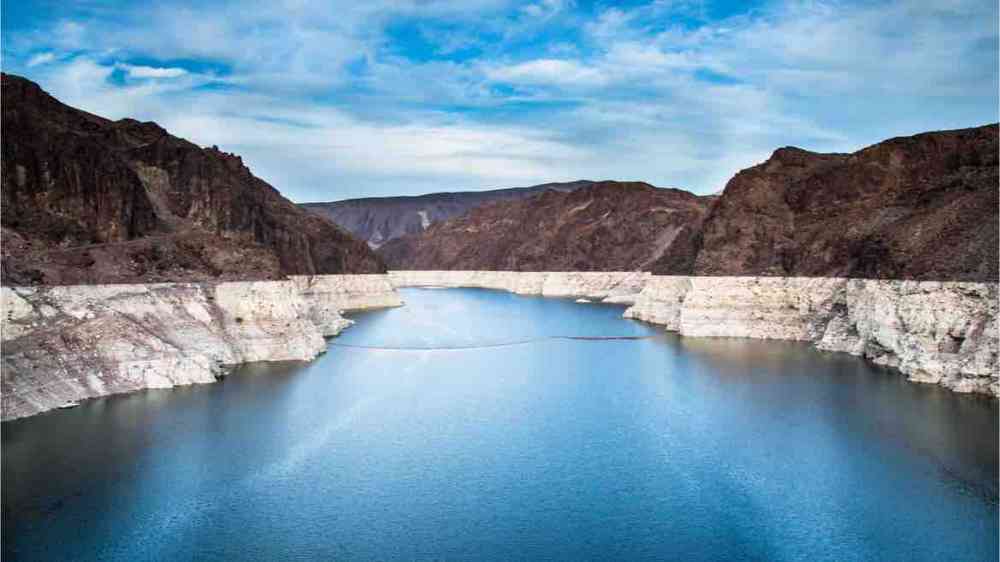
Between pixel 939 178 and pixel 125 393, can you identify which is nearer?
pixel 125 393

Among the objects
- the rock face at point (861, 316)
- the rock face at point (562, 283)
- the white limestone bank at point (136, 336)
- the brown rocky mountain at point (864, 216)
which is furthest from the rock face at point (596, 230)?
the white limestone bank at point (136, 336)

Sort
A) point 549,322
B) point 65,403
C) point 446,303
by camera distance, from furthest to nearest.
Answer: point 446,303 → point 549,322 → point 65,403

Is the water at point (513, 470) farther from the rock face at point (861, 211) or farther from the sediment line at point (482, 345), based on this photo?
the sediment line at point (482, 345)

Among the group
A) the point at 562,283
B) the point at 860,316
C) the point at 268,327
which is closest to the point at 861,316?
the point at 860,316

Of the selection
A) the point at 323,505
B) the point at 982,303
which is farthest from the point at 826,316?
the point at 323,505

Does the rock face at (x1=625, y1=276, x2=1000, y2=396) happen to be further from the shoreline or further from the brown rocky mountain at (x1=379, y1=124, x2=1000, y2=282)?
the brown rocky mountain at (x1=379, y1=124, x2=1000, y2=282)

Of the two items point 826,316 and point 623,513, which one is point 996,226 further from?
point 623,513

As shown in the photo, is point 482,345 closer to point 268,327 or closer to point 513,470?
point 268,327
